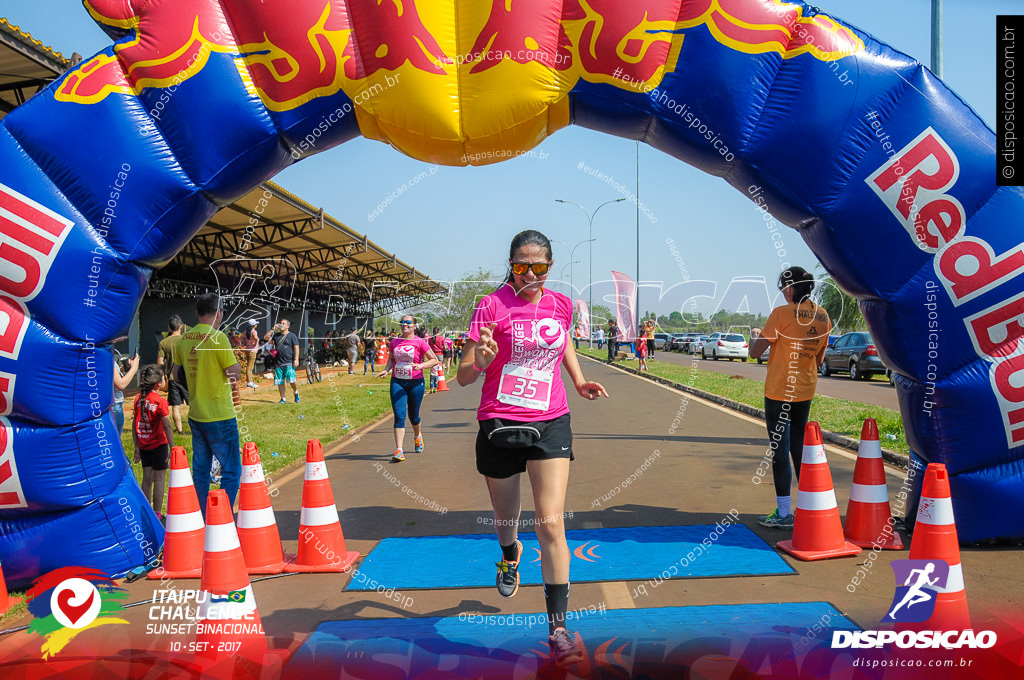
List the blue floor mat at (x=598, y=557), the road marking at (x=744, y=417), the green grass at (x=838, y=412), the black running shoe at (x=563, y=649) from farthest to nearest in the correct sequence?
1. the green grass at (x=838, y=412)
2. the road marking at (x=744, y=417)
3. the blue floor mat at (x=598, y=557)
4. the black running shoe at (x=563, y=649)

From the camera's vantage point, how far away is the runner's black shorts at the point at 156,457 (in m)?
5.54

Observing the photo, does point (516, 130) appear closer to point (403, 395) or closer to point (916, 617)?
point (916, 617)

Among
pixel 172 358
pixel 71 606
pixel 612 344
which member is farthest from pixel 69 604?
pixel 612 344

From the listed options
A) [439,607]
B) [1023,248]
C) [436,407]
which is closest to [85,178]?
[439,607]

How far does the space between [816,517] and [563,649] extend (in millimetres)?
2361

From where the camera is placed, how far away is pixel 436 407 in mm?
16109

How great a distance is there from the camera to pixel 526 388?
3498 millimetres

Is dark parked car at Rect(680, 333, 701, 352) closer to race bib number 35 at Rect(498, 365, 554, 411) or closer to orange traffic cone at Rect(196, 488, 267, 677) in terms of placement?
race bib number 35 at Rect(498, 365, 554, 411)

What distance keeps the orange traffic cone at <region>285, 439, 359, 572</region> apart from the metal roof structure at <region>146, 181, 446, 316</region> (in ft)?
27.1

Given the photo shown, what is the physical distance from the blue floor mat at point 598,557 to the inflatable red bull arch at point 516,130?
61.3 inches

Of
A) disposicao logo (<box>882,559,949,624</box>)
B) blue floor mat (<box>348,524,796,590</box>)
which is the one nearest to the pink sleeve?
blue floor mat (<box>348,524,796,590</box>)

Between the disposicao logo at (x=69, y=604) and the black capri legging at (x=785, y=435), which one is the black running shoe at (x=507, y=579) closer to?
the disposicao logo at (x=69, y=604)

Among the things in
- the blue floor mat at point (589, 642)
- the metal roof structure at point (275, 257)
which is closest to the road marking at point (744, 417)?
the blue floor mat at point (589, 642)

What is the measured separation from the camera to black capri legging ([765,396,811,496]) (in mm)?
5188
